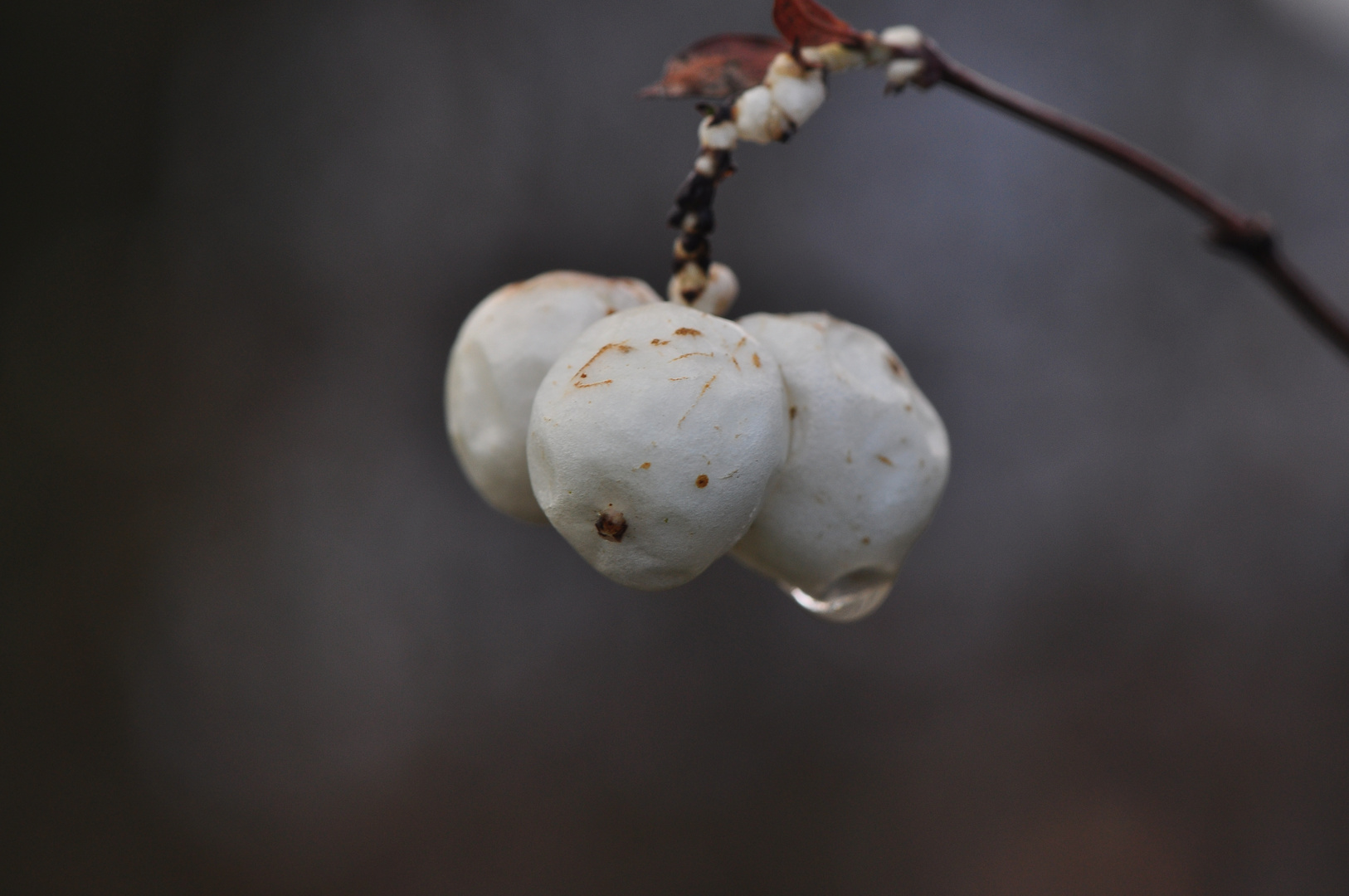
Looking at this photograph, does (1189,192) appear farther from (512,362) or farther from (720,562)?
(720,562)

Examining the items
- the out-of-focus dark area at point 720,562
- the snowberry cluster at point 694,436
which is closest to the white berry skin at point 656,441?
the snowberry cluster at point 694,436

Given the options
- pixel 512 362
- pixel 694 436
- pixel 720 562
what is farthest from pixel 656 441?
pixel 720 562

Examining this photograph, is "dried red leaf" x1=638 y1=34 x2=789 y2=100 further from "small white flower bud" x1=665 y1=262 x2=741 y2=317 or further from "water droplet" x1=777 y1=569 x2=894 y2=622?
"water droplet" x1=777 y1=569 x2=894 y2=622

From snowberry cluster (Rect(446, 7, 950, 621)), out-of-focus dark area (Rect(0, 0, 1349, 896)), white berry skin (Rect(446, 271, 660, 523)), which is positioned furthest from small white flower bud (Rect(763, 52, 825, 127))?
out-of-focus dark area (Rect(0, 0, 1349, 896))

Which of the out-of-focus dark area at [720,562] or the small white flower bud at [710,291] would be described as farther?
the out-of-focus dark area at [720,562]

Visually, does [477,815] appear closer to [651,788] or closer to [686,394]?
[651,788]

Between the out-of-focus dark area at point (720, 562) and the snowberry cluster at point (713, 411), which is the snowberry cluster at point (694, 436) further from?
the out-of-focus dark area at point (720, 562)
